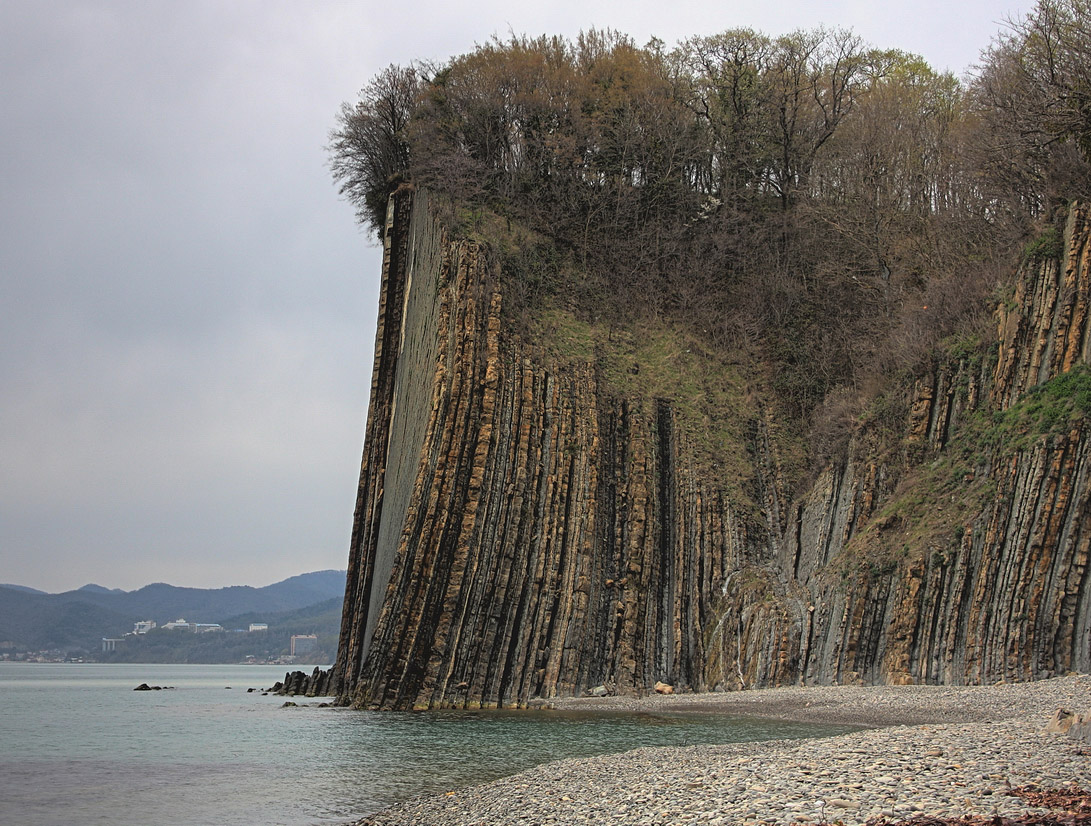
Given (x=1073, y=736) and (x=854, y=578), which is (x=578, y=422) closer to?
(x=854, y=578)

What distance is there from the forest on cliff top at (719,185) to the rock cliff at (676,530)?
2919 mm

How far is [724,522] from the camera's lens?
1225 inches

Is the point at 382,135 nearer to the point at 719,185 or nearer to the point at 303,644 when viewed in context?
the point at 719,185

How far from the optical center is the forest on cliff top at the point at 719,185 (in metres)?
33.8

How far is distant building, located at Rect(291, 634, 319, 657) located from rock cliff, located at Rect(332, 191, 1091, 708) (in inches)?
5447

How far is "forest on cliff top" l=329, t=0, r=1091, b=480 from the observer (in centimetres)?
3375

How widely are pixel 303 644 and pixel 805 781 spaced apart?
16720 centimetres

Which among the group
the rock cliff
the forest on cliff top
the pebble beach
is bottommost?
the pebble beach

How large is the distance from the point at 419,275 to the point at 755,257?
41.5ft

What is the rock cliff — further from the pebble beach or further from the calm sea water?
the pebble beach

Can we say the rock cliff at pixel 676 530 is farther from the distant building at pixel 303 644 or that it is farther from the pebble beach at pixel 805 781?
the distant building at pixel 303 644

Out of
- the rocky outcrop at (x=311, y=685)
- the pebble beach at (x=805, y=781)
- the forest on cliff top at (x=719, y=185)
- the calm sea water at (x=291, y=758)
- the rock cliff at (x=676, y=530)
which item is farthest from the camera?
the rocky outcrop at (x=311, y=685)

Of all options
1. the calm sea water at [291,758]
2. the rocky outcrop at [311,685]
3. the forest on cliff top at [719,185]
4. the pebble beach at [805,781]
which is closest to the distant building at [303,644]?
the rocky outcrop at [311,685]

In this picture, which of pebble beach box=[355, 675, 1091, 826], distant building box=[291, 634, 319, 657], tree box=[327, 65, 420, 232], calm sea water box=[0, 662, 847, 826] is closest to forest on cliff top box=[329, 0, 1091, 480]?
tree box=[327, 65, 420, 232]
